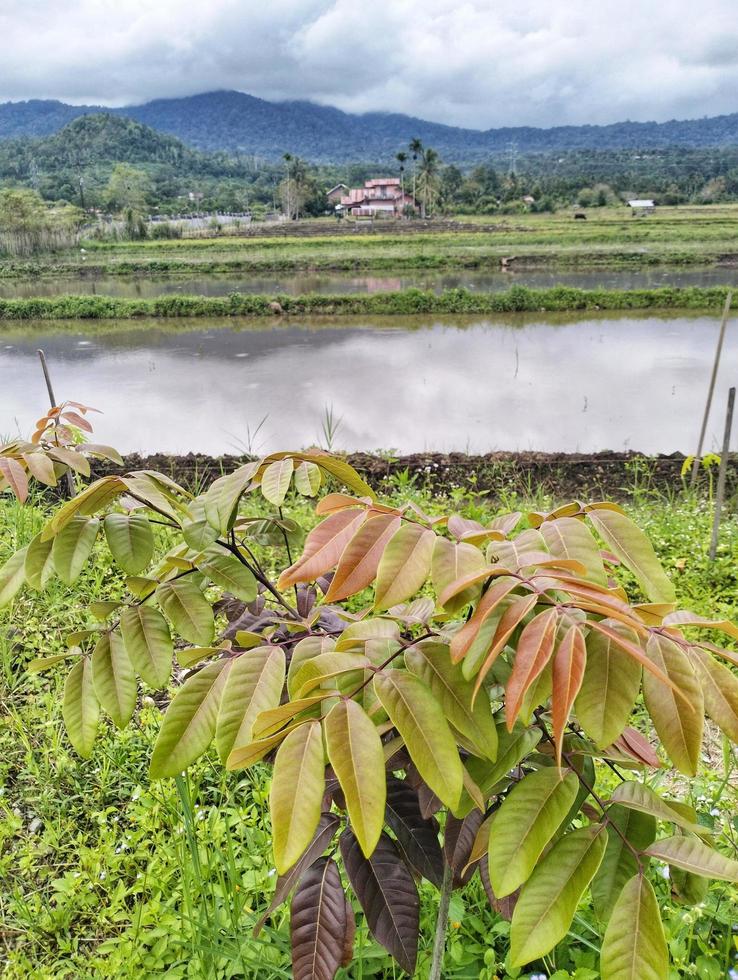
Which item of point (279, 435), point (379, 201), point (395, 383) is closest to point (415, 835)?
point (279, 435)

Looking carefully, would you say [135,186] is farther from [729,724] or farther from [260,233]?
[729,724]

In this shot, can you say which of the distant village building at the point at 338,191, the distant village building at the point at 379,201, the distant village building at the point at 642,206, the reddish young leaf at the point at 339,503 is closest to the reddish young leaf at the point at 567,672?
the reddish young leaf at the point at 339,503

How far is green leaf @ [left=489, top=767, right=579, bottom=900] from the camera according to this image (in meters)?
0.49

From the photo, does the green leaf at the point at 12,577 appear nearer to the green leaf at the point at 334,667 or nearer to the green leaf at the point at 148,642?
the green leaf at the point at 148,642

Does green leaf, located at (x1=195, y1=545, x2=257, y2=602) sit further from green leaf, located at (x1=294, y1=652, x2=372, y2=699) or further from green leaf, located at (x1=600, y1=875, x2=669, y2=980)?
green leaf, located at (x1=600, y1=875, x2=669, y2=980)

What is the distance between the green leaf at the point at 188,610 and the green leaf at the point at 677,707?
0.50 metres

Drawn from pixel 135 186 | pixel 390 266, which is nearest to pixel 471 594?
pixel 390 266

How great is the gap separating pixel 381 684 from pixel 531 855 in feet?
0.51

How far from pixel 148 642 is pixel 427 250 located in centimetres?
2259

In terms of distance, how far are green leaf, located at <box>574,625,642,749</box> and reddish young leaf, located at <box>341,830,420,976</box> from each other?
0.27 meters

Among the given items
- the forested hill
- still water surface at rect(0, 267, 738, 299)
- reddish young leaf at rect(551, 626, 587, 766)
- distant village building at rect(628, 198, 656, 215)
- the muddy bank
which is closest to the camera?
reddish young leaf at rect(551, 626, 587, 766)

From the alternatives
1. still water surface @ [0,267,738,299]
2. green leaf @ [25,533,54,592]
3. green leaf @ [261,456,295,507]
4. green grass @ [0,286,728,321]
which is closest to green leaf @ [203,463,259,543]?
green leaf @ [261,456,295,507]

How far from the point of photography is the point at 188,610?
0.83m

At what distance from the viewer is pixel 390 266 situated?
60.9 feet
